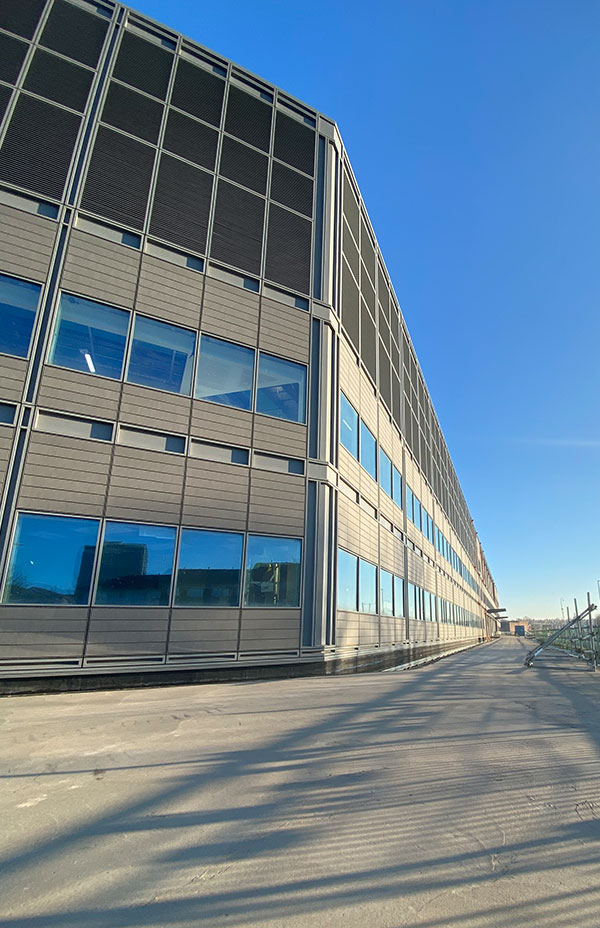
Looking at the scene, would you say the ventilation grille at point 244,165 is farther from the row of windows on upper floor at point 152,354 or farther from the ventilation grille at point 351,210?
the row of windows on upper floor at point 152,354

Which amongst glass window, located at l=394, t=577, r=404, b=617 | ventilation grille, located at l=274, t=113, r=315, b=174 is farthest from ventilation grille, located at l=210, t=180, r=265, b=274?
glass window, located at l=394, t=577, r=404, b=617

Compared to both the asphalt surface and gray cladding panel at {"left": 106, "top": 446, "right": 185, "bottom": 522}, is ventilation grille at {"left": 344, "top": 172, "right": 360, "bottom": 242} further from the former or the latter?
the asphalt surface

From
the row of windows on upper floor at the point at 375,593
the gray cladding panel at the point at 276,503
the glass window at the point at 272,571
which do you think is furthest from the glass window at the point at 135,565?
the row of windows on upper floor at the point at 375,593

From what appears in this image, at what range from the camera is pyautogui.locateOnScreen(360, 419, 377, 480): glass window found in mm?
16438

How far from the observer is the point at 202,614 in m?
10.5

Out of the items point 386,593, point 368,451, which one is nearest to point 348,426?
point 368,451

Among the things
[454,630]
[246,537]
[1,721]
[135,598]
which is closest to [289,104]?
[246,537]

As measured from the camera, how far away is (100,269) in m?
10.9

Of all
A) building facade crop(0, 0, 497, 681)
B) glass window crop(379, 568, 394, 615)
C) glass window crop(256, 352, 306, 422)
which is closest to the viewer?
building facade crop(0, 0, 497, 681)

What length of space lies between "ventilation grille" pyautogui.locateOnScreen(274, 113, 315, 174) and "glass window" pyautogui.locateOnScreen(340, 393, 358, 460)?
7049mm

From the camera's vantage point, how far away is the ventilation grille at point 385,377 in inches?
779

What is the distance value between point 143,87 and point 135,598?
1240 centimetres

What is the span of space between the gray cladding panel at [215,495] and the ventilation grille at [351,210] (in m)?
10.2

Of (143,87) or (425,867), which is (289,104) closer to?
(143,87)
